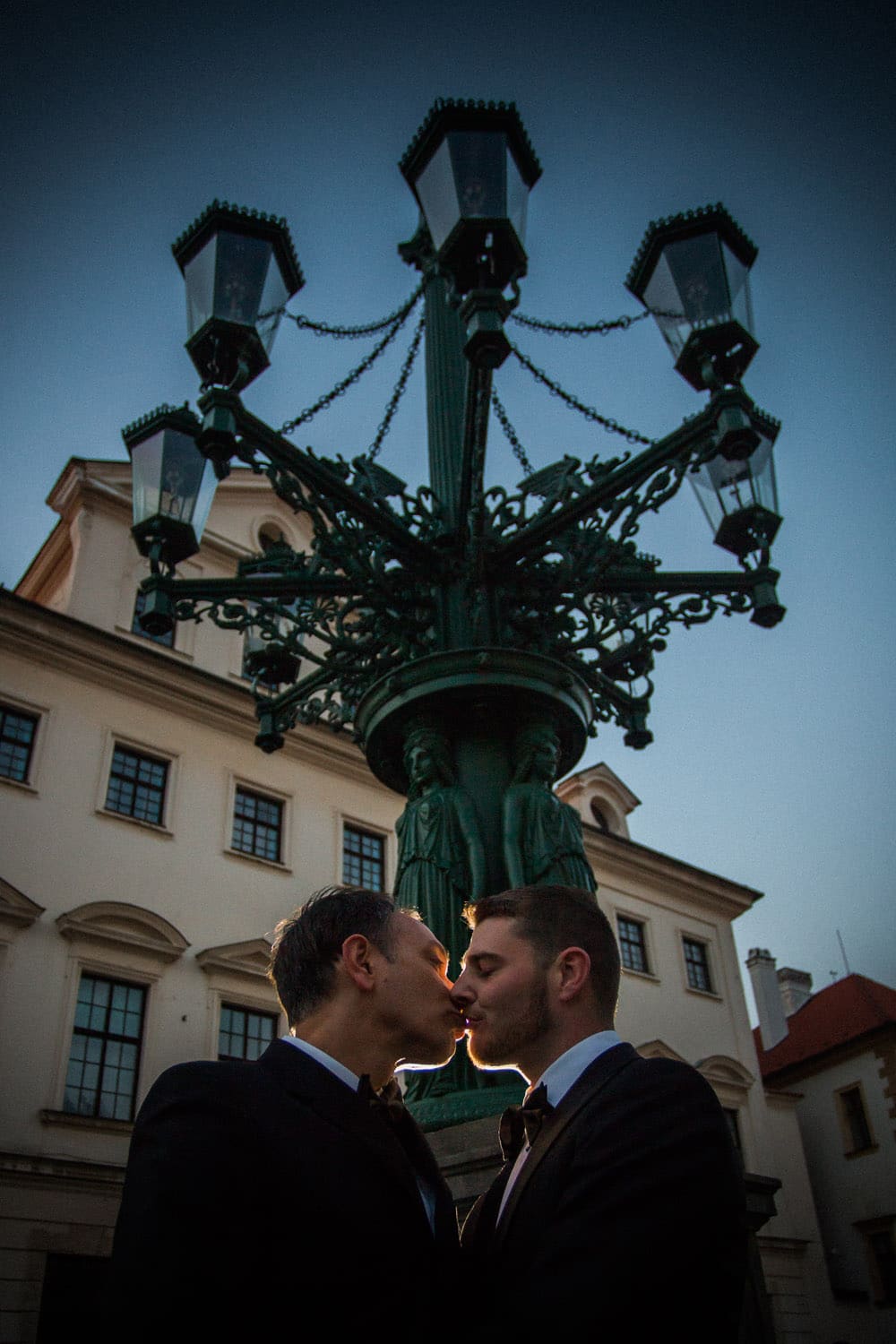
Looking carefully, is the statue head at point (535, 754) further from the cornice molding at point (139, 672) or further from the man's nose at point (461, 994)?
the cornice molding at point (139, 672)

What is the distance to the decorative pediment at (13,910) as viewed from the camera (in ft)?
48.6

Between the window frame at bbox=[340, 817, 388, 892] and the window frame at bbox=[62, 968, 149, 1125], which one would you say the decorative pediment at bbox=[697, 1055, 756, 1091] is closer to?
the window frame at bbox=[340, 817, 388, 892]

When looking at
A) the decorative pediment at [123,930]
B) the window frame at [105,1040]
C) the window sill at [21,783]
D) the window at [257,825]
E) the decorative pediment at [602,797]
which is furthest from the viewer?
the decorative pediment at [602,797]

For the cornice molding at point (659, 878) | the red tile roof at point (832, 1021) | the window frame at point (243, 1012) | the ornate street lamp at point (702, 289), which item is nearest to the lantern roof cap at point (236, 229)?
the ornate street lamp at point (702, 289)

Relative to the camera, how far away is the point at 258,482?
75.0 feet

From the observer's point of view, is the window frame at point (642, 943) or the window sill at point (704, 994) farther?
the window sill at point (704, 994)

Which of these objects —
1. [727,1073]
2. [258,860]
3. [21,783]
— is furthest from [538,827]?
[727,1073]

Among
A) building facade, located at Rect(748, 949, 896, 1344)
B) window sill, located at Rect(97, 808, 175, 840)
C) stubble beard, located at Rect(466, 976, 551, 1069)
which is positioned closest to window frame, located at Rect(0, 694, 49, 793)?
window sill, located at Rect(97, 808, 175, 840)

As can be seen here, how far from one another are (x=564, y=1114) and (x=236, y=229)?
4374 mm

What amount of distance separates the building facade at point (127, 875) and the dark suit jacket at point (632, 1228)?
544 inches

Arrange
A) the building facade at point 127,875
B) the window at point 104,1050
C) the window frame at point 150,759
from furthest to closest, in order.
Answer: the window frame at point 150,759, the window at point 104,1050, the building facade at point 127,875

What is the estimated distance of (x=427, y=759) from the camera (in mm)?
4875

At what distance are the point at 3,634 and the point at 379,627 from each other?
13.0 meters

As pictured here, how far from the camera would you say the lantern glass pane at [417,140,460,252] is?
4.49 metres
